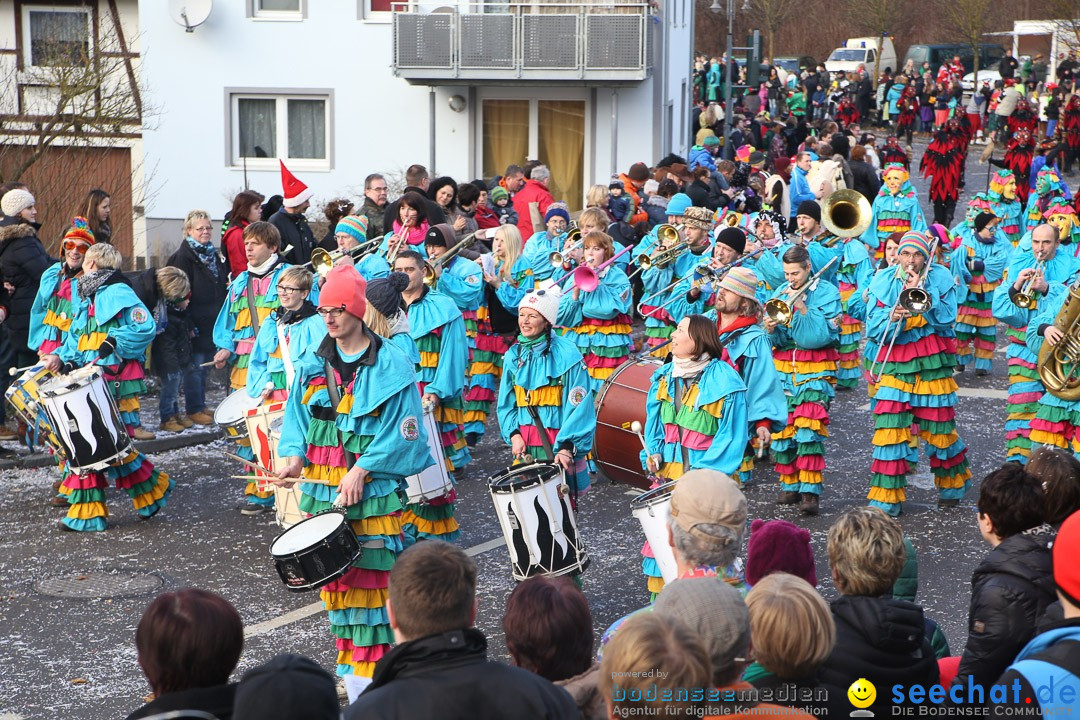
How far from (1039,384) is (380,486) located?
225 inches

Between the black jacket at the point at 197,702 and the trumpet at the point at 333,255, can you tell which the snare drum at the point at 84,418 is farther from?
the black jacket at the point at 197,702

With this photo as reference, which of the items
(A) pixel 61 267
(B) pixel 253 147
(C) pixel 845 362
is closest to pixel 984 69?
(B) pixel 253 147

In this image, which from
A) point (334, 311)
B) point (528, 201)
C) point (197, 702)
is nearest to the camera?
point (197, 702)

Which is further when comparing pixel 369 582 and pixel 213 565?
pixel 213 565

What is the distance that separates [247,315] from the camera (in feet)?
32.1

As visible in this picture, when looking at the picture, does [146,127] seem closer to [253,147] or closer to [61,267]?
[253,147]

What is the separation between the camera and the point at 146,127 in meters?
26.2

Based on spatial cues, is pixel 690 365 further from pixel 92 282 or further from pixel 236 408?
pixel 92 282

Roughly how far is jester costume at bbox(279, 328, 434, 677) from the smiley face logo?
2.68 m

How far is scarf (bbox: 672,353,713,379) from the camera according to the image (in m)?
6.97

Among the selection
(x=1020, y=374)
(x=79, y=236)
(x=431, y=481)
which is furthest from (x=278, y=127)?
(x=431, y=481)

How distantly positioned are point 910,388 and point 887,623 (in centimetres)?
532

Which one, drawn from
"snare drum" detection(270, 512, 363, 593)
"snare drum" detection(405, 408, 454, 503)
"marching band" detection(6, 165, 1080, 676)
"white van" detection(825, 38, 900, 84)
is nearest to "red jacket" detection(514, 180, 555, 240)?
"marching band" detection(6, 165, 1080, 676)

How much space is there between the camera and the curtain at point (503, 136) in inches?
1060
